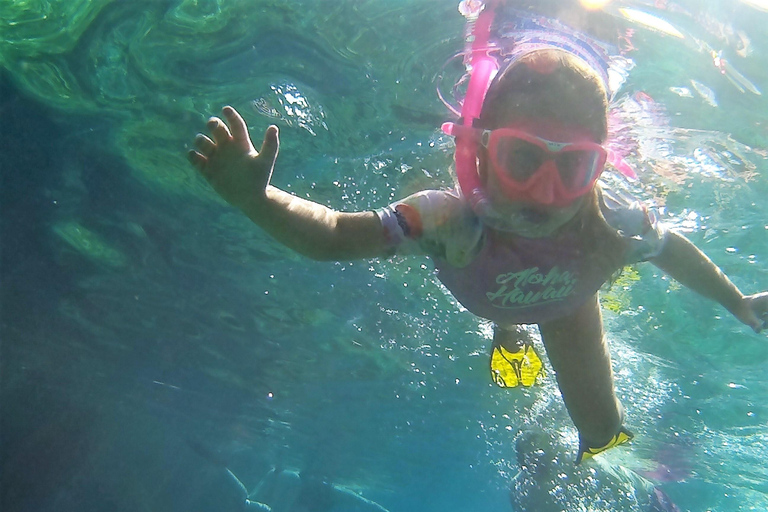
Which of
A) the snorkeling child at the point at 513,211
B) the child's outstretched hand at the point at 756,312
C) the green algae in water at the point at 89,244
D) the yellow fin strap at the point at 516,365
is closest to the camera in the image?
the snorkeling child at the point at 513,211

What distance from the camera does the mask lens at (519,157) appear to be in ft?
10.5

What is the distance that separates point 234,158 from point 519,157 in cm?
177

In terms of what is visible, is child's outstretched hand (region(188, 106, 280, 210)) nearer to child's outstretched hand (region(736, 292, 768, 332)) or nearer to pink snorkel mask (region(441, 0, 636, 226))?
pink snorkel mask (region(441, 0, 636, 226))

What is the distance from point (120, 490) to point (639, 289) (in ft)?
84.9

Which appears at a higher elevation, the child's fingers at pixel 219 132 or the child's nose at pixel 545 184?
the child's fingers at pixel 219 132

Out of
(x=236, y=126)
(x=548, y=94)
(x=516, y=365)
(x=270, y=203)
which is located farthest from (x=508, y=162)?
(x=516, y=365)

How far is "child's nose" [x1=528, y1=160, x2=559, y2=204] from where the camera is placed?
316 cm

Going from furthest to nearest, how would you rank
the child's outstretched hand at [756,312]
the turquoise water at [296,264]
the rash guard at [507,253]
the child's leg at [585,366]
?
the turquoise water at [296,264] < the child's leg at [585,366] < the child's outstretched hand at [756,312] < the rash guard at [507,253]

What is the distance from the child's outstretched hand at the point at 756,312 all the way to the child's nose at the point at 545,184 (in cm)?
258

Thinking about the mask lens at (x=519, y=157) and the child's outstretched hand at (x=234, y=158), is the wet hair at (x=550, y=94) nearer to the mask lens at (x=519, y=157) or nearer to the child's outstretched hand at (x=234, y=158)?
the mask lens at (x=519, y=157)

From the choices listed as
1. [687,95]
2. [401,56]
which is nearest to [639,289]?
[687,95]

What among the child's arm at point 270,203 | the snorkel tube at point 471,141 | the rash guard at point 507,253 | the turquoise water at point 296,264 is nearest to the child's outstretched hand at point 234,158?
the child's arm at point 270,203

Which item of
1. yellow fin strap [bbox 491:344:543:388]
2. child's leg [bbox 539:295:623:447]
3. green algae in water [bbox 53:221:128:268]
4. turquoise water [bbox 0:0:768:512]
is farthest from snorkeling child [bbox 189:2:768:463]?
green algae in water [bbox 53:221:128:268]

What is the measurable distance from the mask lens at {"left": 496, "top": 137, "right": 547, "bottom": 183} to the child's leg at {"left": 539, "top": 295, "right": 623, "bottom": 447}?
7.31 ft
